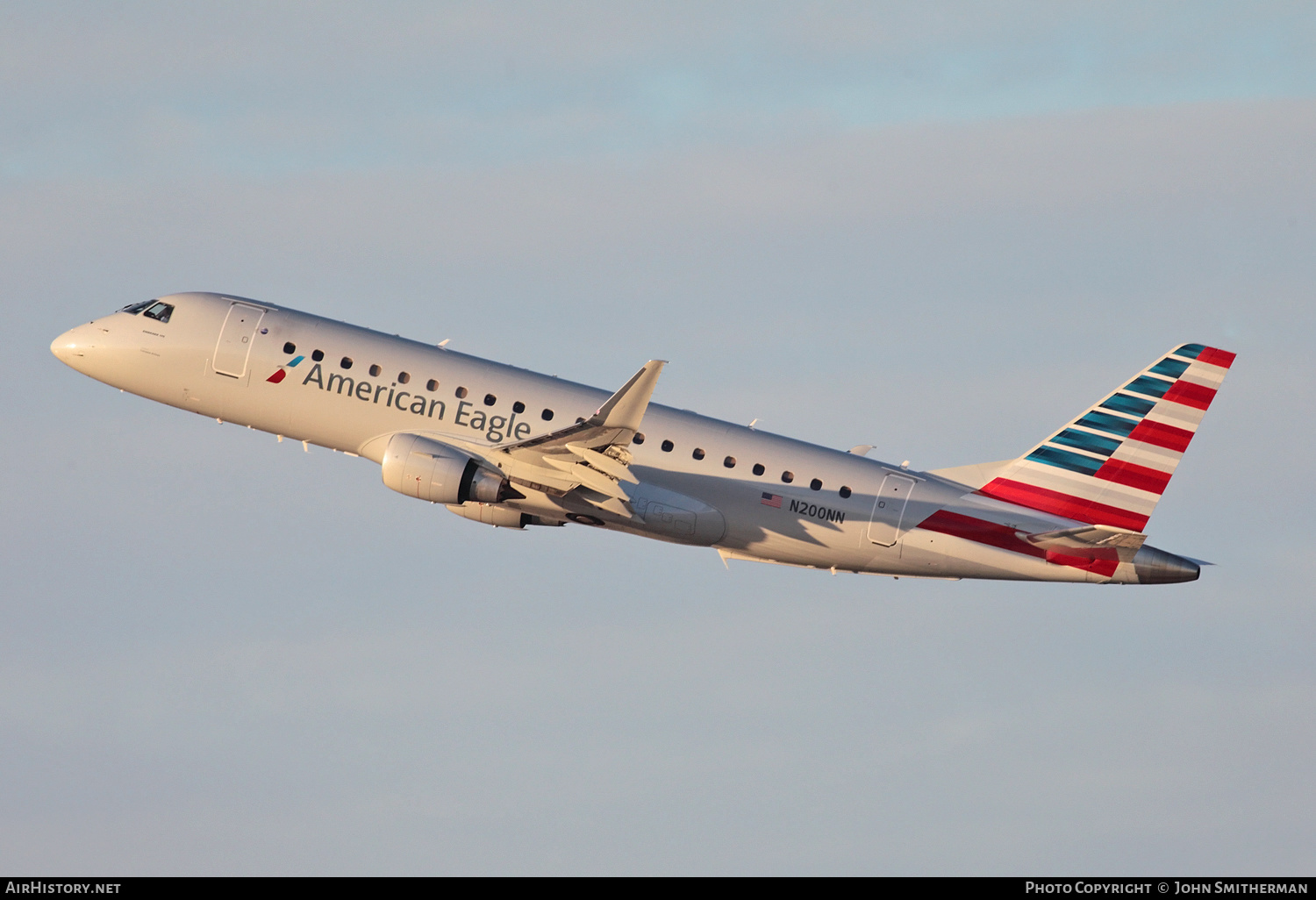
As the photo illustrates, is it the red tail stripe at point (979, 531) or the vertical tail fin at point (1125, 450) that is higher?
the vertical tail fin at point (1125, 450)

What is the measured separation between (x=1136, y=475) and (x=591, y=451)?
18.5 m

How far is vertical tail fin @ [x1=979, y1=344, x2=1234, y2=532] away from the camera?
172 ft

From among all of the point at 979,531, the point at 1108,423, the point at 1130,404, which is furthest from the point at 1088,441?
the point at 979,531

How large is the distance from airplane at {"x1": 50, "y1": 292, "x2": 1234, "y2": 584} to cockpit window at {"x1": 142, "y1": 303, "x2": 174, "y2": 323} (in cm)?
127

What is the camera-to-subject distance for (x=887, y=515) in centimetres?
5153

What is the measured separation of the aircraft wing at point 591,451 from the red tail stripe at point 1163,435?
672 inches

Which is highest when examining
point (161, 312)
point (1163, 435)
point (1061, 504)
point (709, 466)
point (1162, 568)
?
point (161, 312)

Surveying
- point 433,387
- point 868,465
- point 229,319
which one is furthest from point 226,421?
point 868,465

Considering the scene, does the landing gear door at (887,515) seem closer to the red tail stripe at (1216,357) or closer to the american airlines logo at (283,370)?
the red tail stripe at (1216,357)

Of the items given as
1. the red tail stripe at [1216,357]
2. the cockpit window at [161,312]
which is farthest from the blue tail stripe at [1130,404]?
the cockpit window at [161,312]

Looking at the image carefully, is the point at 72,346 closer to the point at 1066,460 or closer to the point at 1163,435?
the point at 1066,460

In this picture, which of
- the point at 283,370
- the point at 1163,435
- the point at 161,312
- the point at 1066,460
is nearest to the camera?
the point at 1163,435

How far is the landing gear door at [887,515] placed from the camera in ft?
169

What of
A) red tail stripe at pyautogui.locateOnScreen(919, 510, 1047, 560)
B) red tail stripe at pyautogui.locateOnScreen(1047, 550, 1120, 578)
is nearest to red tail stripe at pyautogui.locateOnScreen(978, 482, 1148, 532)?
red tail stripe at pyautogui.locateOnScreen(919, 510, 1047, 560)
